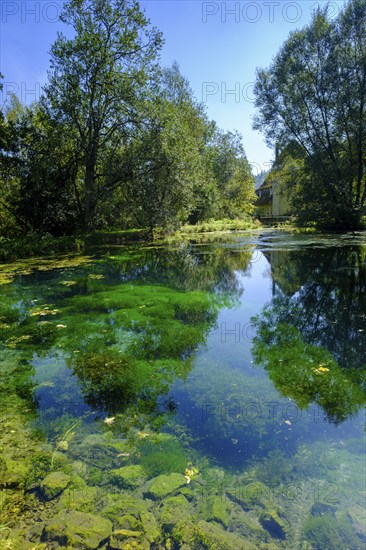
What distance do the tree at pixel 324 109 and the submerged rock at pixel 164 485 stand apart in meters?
23.7

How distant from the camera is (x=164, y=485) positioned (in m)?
2.49

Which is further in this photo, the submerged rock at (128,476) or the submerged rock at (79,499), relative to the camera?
the submerged rock at (128,476)

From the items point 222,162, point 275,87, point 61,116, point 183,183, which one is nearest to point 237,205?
point 222,162

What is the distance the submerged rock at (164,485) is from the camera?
95.4 inches

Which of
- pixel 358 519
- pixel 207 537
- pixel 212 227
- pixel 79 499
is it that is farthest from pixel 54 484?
pixel 212 227

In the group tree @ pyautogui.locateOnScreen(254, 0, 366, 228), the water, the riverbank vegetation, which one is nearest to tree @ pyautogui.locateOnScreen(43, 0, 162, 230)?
the riverbank vegetation

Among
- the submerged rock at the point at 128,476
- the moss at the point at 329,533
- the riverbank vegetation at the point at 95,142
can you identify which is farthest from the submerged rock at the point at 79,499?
the riverbank vegetation at the point at 95,142

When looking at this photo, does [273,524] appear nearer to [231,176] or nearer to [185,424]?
[185,424]

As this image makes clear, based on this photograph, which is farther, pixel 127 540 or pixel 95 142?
pixel 95 142

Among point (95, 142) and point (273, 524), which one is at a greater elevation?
point (95, 142)

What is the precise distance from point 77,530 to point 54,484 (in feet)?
1.62

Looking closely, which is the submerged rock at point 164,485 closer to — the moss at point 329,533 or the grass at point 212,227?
the moss at point 329,533

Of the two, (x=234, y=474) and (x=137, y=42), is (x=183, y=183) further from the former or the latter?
(x=234, y=474)

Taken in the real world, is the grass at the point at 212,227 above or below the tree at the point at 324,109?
below
